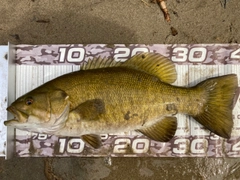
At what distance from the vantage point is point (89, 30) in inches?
125

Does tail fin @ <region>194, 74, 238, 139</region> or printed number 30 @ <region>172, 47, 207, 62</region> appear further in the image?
printed number 30 @ <region>172, 47, 207, 62</region>

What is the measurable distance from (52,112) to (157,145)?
1.19m

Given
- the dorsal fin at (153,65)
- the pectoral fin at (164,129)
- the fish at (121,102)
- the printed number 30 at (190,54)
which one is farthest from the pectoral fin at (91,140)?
the printed number 30 at (190,54)

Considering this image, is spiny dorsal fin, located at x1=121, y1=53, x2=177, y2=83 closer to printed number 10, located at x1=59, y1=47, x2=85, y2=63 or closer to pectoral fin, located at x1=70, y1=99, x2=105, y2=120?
pectoral fin, located at x1=70, y1=99, x2=105, y2=120

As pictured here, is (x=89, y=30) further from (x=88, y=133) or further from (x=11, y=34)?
(x=88, y=133)

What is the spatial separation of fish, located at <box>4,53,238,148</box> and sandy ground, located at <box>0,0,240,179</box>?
48 centimetres

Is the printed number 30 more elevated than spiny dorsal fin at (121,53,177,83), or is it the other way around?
the printed number 30

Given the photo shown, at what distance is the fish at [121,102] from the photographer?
8.16 feet

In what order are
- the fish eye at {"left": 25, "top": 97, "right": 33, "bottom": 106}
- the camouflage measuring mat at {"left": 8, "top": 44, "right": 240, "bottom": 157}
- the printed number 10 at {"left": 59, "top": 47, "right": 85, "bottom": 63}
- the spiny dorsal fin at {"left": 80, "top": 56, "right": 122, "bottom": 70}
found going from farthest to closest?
the printed number 10 at {"left": 59, "top": 47, "right": 85, "bottom": 63}, the camouflage measuring mat at {"left": 8, "top": 44, "right": 240, "bottom": 157}, the spiny dorsal fin at {"left": 80, "top": 56, "right": 122, "bottom": 70}, the fish eye at {"left": 25, "top": 97, "right": 33, "bottom": 106}

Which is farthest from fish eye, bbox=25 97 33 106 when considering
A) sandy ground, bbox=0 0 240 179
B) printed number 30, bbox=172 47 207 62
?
printed number 30, bbox=172 47 207 62

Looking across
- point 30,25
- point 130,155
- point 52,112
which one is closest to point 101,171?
point 130,155

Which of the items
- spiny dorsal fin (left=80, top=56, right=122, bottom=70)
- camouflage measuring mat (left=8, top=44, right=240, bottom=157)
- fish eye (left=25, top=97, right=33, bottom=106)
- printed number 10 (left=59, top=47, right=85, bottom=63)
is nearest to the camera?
fish eye (left=25, top=97, right=33, bottom=106)

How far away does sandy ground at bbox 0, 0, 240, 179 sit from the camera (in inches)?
120

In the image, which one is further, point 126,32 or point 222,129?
point 126,32
